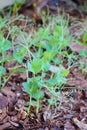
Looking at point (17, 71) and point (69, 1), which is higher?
point (69, 1)

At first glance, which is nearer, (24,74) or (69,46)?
(24,74)

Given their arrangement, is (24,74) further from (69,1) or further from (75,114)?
(69,1)

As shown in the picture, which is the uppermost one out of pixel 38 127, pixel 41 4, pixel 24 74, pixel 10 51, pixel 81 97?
pixel 41 4

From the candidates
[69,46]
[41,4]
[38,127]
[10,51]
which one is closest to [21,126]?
[38,127]

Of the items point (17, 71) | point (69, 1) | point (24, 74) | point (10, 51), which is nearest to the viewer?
point (17, 71)

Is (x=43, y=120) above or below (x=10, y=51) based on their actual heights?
below

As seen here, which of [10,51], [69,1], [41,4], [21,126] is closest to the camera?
[21,126]

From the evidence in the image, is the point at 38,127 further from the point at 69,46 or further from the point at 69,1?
the point at 69,1

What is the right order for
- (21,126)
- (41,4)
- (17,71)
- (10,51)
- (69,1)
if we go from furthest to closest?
(69,1) → (41,4) → (10,51) → (17,71) → (21,126)

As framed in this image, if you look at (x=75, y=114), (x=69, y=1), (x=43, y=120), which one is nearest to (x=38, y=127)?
(x=43, y=120)
